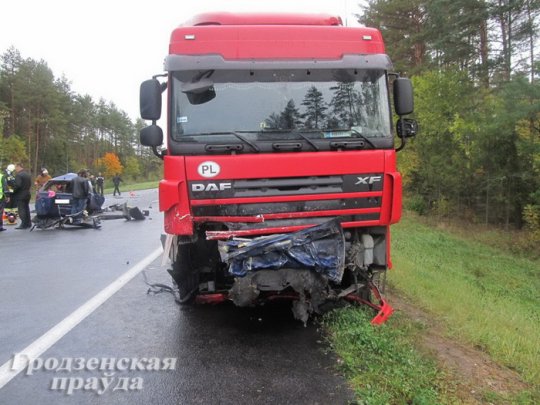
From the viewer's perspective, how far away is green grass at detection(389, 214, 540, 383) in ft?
16.1

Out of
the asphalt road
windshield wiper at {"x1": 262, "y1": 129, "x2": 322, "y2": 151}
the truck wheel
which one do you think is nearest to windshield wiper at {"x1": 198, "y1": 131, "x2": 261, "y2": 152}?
windshield wiper at {"x1": 262, "y1": 129, "x2": 322, "y2": 151}

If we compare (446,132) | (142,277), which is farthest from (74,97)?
(142,277)

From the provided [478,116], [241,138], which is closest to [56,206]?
[241,138]

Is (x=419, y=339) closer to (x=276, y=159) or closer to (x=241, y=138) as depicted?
(x=276, y=159)

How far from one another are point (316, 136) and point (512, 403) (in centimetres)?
286

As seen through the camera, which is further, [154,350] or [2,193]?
[2,193]

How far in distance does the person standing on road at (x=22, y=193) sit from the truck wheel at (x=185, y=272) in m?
10.4

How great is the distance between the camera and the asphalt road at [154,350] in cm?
345

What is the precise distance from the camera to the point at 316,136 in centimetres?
489

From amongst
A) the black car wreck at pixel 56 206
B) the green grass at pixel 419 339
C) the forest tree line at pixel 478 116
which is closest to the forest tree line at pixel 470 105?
the forest tree line at pixel 478 116

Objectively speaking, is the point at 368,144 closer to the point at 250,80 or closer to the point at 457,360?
the point at 250,80

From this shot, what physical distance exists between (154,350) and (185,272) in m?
1.08

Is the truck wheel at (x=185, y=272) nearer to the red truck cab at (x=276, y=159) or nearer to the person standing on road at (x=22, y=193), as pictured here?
the red truck cab at (x=276, y=159)

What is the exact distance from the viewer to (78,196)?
13.6 metres
